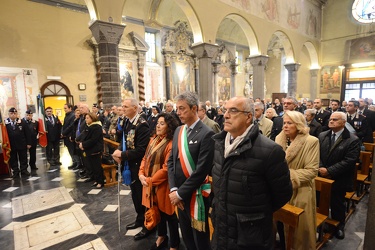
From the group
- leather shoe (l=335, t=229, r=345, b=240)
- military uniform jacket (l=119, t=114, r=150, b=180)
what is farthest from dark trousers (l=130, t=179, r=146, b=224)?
leather shoe (l=335, t=229, r=345, b=240)

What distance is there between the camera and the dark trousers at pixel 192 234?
7.20 ft

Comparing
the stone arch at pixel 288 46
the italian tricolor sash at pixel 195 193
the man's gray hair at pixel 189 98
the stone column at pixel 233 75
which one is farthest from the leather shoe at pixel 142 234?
the stone column at pixel 233 75

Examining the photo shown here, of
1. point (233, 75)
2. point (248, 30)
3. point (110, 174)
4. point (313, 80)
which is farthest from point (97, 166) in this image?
point (313, 80)

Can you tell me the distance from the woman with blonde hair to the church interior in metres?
0.76

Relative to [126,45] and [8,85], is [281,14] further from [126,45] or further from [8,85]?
[8,85]

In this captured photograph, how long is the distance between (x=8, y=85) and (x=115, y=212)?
9.39 metres

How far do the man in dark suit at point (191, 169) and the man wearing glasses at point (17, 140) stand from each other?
552cm

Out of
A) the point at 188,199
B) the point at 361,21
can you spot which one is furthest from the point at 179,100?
the point at 361,21

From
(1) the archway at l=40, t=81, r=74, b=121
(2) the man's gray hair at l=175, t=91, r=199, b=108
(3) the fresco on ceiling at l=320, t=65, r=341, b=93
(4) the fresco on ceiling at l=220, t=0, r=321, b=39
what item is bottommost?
(2) the man's gray hair at l=175, t=91, r=199, b=108

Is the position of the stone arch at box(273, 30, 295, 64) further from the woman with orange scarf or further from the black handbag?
the woman with orange scarf

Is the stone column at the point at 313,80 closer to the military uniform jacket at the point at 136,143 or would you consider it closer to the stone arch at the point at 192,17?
the stone arch at the point at 192,17

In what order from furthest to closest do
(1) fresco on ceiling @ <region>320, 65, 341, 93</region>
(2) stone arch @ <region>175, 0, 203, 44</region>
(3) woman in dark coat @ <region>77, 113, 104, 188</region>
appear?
(1) fresco on ceiling @ <region>320, 65, 341, 93</region>
(2) stone arch @ <region>175, 0, 203, 44</region>
(3) woman in dark coat @ <region>77, 113, 104, 188</region>

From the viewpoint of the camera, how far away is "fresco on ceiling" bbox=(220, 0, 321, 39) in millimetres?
12306

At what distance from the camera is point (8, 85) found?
9578mm
